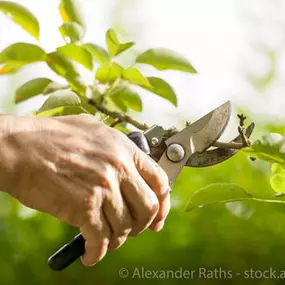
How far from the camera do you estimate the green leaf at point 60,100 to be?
919mm

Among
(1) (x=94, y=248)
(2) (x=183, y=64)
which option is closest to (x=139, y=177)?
(1) (x=94, y=248)

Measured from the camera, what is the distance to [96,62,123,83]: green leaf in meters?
1.01

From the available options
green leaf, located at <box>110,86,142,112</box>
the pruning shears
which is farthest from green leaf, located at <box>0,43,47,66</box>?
the pruning shears

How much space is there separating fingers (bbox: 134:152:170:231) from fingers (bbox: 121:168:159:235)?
18 mm

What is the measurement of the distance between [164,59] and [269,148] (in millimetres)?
275

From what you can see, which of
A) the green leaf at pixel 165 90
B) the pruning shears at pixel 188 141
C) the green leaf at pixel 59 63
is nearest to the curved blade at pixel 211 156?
the pruning shears at pixel 188 141

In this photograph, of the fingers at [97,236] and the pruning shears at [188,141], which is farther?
the pruning shears at [188,141]

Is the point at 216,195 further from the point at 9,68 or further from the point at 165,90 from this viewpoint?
the point at 9,68

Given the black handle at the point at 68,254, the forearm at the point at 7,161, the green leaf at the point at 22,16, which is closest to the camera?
the forearm at the point at 7,161

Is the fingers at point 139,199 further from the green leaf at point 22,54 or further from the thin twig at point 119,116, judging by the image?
the green leaf at point 22,54

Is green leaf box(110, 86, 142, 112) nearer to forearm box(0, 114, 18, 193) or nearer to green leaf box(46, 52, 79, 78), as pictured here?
green leaf box(46, 52, 79, 78)

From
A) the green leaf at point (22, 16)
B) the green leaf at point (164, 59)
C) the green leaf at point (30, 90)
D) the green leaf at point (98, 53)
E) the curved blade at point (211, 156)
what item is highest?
the green leaf at point (22, 16)

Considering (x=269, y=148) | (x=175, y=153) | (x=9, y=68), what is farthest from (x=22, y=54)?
(x=269, y=148)

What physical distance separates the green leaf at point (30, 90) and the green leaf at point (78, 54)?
7 centimetres
